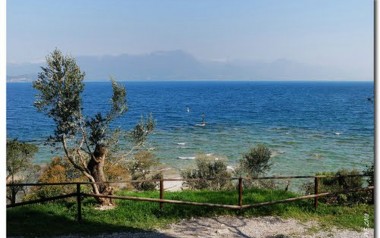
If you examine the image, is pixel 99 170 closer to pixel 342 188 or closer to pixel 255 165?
pixel 342 188

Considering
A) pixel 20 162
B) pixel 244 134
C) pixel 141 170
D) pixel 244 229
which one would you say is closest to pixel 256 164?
pixel 141 170

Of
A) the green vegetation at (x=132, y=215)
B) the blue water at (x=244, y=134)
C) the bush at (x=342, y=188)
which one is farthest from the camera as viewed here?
the blue water at (x=244, y=134)

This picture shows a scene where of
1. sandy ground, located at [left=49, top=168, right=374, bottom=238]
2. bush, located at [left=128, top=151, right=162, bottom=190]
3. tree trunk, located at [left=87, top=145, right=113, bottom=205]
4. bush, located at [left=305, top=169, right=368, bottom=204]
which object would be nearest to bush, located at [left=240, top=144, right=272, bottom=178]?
bush, located at [left=128, top=151, right=162, bottom=190]

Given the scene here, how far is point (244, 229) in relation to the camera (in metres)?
5.36

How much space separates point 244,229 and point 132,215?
1.73 meters

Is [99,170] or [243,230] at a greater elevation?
[99,170]

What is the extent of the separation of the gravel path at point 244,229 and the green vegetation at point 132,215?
206mm

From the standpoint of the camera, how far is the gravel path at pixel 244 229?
200 inches

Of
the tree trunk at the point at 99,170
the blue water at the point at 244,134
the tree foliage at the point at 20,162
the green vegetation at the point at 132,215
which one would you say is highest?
the tree trunk at the point at 99,170

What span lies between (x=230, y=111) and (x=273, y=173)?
40.8 meters

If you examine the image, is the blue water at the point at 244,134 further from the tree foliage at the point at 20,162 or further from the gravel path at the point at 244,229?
the gravel path at the point at 244,229

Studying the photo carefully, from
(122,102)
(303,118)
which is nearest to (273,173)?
(122,102)

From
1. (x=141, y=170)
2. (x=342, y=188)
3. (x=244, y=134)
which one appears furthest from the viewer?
(x=244, y=134)

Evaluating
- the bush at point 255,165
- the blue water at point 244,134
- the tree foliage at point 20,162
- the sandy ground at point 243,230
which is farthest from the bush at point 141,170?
the sandy ground at point 243,230
